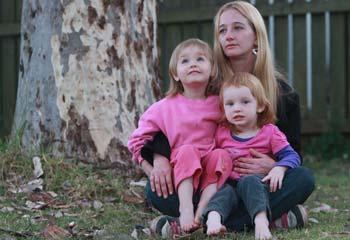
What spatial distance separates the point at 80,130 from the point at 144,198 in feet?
2.26

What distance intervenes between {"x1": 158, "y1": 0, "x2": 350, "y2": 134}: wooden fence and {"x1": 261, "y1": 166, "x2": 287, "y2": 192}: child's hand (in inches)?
169

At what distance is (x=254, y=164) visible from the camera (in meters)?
4.25

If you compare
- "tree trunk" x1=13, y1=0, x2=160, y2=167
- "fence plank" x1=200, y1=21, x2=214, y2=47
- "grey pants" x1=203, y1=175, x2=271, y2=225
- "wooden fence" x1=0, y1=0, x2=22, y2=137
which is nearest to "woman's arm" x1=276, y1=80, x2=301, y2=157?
"grey pants" x1=203, y1=175, x2=271, y2=225

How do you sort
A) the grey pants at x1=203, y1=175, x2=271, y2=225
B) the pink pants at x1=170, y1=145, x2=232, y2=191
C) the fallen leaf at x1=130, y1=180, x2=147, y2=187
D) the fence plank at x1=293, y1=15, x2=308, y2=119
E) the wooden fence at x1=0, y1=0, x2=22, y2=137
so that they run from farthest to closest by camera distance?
the wooden fence at x1=0, y1=0, x2=22, y2=137
the fence plank at x1=293, y1=15, x2=308, y2=119
the fallen leaf at x1=130, y1=180, x2=147, y2=187
the pink pants at x1=170, y1=145, x2=232, y2=191
the grey pants at x1=203, y1=175, x2=271, y2=225

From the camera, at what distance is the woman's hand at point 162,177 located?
432 cm

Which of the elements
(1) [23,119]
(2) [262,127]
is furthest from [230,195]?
(1) [23,119]

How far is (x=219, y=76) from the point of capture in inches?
175

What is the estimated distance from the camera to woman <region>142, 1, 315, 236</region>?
4.26 m

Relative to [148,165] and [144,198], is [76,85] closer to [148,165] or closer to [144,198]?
[144,198]

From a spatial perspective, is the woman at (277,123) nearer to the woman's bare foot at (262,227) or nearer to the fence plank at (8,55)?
the woman's bare foot at (262,227)

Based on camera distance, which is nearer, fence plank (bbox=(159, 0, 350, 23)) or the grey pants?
the grey pants

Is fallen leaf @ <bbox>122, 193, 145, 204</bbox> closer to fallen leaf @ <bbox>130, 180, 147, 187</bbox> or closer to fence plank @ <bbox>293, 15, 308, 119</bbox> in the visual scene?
fallen leaf @ <bbox>130, 180, 147, 187</bbox>

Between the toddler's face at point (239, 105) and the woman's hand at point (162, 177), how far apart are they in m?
0.42

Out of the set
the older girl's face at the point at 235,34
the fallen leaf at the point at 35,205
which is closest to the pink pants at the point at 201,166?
the older girl's face at the point at 235,34
